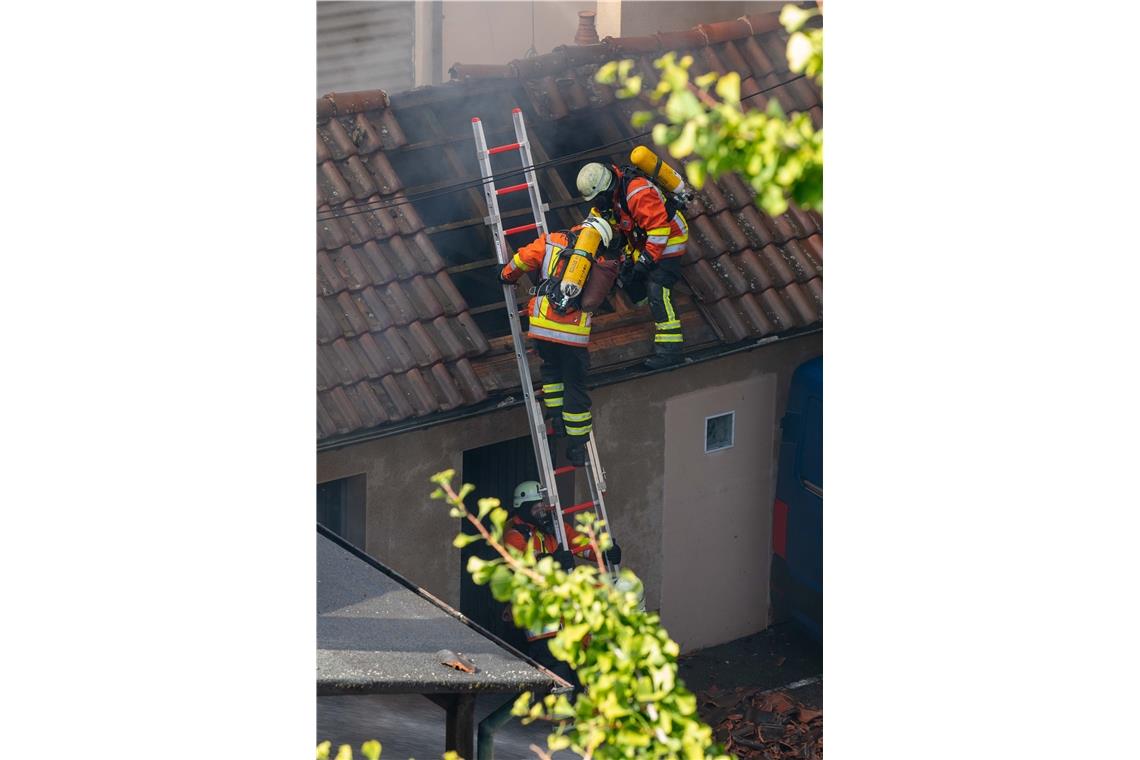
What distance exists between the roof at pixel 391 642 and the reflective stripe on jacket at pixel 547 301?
95.8 inches

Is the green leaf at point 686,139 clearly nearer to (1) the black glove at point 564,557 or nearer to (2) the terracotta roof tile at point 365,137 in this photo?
(1) the black glove at point 564,557

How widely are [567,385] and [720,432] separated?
1.81 metres

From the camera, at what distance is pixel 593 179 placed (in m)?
9.09

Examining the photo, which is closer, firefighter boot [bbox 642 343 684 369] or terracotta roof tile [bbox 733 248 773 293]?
firefighter boot [bbox 642 343 684 369]

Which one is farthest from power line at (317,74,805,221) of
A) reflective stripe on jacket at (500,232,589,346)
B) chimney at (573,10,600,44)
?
chimney at (573,10,600,44)

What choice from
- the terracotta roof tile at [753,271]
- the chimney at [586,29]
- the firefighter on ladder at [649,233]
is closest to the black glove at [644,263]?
the firefighter on ladder at [649,233]

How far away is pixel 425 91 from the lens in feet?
32.9

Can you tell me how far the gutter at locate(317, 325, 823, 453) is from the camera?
8781 millimetres

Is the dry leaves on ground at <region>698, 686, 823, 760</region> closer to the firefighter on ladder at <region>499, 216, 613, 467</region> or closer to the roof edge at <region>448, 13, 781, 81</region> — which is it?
the firefighter on ladder at <region>499, 216, 613, 467</region>

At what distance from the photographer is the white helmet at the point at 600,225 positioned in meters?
8.96
